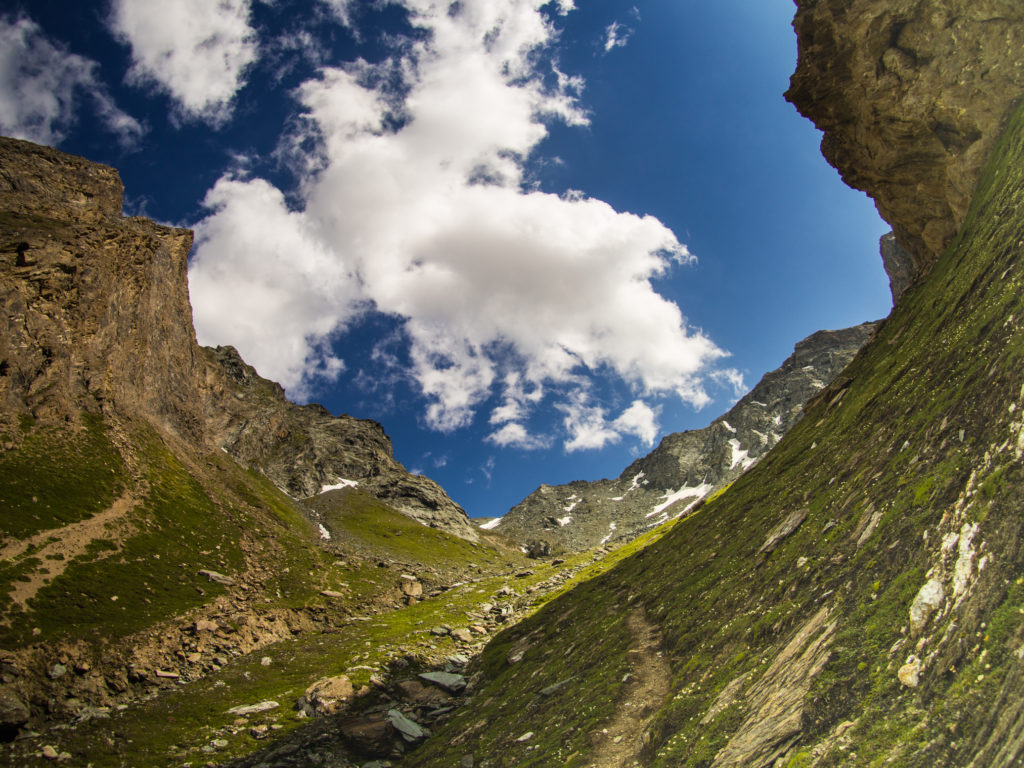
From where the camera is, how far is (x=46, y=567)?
4553 cm

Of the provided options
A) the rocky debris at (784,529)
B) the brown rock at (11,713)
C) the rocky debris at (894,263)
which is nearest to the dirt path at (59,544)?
the brown rock at (11,713)

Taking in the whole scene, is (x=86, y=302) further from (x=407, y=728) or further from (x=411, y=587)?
(x=407, y=728)

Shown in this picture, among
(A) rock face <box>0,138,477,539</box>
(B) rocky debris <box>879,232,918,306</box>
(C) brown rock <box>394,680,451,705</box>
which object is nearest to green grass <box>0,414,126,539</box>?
(A) rock face <box>0,138,477,539</box>

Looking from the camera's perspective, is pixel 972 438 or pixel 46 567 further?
pixel 46 567

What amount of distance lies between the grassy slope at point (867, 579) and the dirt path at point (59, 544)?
1543 inches

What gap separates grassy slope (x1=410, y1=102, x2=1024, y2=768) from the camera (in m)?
11.6

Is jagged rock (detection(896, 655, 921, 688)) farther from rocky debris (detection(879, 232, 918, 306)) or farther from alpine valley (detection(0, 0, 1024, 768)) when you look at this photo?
rocky debris (detection(879, 232, 918, 306))

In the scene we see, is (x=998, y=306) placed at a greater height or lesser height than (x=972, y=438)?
greater

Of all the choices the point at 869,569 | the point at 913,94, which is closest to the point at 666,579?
the point at 869,569

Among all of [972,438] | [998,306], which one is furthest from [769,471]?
[972,438]

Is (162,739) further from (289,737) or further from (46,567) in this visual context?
(46,567)

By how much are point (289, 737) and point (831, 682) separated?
1316 inches

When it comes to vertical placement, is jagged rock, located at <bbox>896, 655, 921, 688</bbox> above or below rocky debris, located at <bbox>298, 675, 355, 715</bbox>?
below

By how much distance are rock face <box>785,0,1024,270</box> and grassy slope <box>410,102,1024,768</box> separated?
19.1 ft
